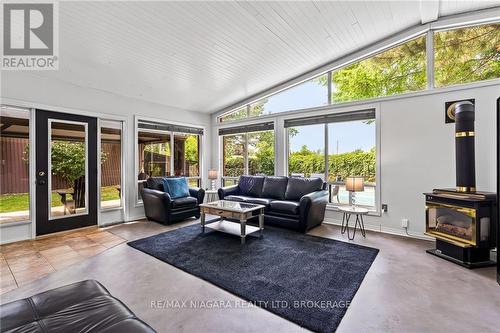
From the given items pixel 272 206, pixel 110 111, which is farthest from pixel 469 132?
pixel 110 111

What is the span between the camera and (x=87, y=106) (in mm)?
4328

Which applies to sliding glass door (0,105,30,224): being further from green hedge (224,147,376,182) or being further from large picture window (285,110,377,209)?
large picture window (285,110,377,209)

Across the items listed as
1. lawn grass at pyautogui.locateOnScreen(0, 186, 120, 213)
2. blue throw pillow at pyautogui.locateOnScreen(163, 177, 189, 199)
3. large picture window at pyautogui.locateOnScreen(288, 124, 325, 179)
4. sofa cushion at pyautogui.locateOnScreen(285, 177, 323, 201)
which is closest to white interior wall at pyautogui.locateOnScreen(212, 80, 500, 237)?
large picture window at pyautogui.locateOnScreen(288, 124, 325, 179)

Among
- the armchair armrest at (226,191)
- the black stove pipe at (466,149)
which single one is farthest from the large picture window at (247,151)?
the black stove pipe at (466,149)

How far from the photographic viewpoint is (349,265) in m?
Result: 2.75

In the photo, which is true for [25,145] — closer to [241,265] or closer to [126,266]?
[126,266]

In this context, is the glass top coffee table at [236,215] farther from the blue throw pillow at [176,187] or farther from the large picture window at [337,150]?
the large picture window at [337,150]

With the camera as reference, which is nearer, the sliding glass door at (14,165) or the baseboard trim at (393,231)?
the sliding glass door at (14,165)

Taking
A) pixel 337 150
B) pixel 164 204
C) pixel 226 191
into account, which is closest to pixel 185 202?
pixel 164 204

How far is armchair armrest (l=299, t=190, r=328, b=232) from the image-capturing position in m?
3.92

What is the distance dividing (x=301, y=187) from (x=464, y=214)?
94.5 inches

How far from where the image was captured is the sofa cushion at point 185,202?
15.1 feet

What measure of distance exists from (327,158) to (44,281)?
186 inches

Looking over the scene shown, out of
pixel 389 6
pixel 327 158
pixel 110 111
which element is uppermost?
pixel 389 6
